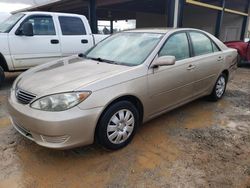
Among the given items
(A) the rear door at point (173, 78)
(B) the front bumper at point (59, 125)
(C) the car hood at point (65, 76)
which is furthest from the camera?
(A) the rear door at point (173, 78)

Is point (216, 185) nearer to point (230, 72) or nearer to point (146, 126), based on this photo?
point (146, 126)

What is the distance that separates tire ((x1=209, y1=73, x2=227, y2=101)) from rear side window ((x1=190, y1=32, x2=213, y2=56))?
712 mm

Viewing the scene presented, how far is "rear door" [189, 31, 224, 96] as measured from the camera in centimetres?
397

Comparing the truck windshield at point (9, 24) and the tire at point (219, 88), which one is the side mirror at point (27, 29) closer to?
the truck windshield at point (9, 24)

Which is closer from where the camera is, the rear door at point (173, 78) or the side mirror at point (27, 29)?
the rear door at point (173, 78)

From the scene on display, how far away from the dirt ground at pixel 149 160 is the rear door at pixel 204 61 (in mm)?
746

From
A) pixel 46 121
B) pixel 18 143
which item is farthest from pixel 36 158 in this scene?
pixel 46 121

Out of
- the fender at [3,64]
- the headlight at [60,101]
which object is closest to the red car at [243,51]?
the fender at [3,64]

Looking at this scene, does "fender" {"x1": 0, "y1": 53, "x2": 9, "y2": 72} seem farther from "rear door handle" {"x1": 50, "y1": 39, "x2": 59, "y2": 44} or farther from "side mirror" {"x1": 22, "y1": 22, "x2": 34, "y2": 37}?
"rear door handle" {"x1": 50, "y1": 39, "x2": 59, "y2": 44}

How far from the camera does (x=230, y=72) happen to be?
502 centimetres

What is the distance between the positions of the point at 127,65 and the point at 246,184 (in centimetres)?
196

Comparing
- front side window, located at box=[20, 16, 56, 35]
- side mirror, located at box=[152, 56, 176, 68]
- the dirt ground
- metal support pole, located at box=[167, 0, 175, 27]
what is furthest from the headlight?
metal support pole, located at box=[167, 0, 175, 27]

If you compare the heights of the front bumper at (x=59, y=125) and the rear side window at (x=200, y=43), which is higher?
the rear side window at (x=200, y=43)

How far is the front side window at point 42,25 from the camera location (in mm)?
5598
